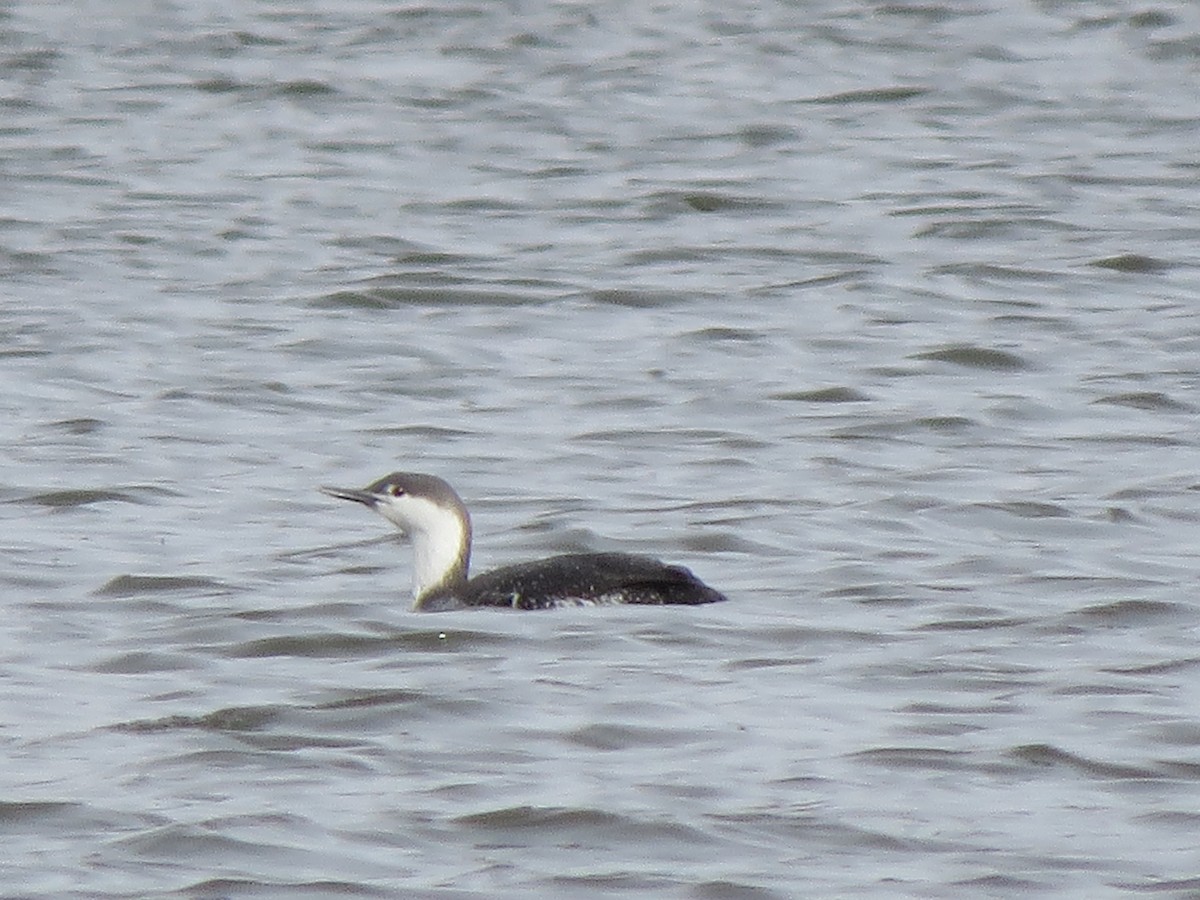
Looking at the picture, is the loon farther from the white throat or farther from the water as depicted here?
the water

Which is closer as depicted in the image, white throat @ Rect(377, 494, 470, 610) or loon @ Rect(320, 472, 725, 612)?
loon @ Rect(320, 472, 725, 612)

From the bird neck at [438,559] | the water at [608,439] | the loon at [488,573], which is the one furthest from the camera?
the bird neck at [438,559]

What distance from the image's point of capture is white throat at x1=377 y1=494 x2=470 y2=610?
31.7 feet

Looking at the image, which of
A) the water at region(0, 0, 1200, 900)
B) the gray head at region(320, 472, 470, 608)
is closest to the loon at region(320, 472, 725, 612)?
the gray head at region(320, 472, 470, 608)

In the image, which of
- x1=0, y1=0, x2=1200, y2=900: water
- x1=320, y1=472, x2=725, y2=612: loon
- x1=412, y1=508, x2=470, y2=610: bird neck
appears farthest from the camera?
x1=412, y1=508, x2=470, y2=610: bird neck

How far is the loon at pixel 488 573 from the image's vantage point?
9.21m

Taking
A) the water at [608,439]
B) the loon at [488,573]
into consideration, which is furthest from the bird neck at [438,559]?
the water at [608,439]

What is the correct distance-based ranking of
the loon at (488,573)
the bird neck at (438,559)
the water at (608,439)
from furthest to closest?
1. the bird neck at (438,559)
2. the loon at (488,573)
3. the water at (608,439)

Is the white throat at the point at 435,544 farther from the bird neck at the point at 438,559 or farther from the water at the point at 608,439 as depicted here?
the water at the point at 608,439

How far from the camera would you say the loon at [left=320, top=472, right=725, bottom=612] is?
9.21m

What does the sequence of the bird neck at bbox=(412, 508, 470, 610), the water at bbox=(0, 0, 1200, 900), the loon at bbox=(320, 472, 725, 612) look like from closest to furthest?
the water at bbox=(0, 0, 1200, 900) → the loon at bbox=(320, 472, 725, 612) → the bird neck at bbox=(412, 508, 470, 610)

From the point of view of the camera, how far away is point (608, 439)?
1212cm

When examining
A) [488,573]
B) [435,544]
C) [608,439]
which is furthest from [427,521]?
[608,439]

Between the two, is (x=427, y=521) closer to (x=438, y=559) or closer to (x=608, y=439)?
(x=438, y=559)
